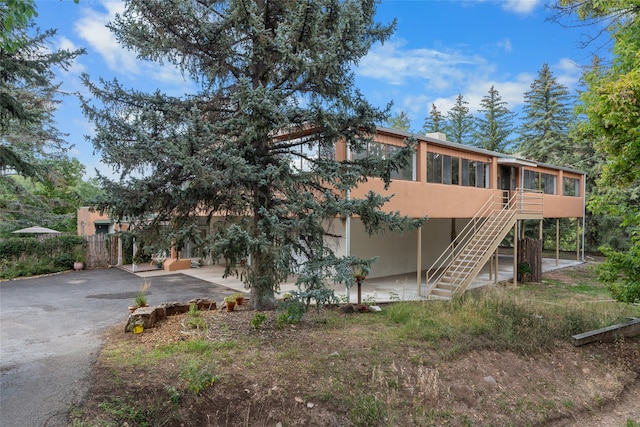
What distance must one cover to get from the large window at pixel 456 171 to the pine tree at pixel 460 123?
23206 mm

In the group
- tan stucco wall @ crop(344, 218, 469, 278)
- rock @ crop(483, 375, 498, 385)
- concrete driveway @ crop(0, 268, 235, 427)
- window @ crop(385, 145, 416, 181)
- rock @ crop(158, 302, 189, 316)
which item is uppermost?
window @ crop(385, 145, 416, 181)

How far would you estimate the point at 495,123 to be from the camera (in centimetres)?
3581

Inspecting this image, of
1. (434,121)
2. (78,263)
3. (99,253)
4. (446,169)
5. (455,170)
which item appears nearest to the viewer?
(446,169)

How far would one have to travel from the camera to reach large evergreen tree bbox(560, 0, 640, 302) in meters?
6.26

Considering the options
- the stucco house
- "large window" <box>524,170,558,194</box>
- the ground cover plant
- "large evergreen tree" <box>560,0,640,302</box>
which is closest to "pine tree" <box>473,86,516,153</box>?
"large window" <box>524,170,558,194</box>

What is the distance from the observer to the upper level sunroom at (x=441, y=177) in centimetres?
1146

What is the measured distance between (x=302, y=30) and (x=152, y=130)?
3117mm

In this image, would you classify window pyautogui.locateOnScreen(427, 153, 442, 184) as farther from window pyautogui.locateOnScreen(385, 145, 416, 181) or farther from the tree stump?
the tree stump

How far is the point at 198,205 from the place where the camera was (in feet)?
24.3

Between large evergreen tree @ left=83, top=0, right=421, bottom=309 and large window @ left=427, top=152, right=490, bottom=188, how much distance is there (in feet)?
20.4

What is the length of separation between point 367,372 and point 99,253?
17.1 metres

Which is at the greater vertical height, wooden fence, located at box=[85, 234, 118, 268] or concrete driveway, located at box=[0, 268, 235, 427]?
wooden fence, located at box=[85, 234, 118, 268]

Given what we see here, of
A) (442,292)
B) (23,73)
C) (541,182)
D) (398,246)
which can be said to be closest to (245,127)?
(23,73)

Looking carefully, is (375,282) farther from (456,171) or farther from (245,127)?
(245,127)
